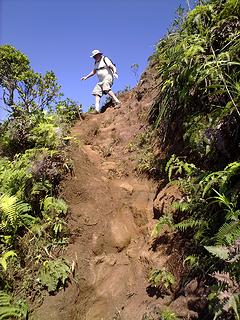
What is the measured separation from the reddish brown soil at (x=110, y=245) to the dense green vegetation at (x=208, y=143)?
42 cm

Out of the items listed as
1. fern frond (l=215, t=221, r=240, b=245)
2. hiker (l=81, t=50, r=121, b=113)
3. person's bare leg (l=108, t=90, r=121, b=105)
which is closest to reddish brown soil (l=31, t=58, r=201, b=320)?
fern frond (l=215, t=221, r=240, b=245)

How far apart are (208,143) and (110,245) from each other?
1994mm

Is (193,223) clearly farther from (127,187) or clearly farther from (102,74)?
(102,74)

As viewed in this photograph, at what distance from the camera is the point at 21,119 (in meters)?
6.88

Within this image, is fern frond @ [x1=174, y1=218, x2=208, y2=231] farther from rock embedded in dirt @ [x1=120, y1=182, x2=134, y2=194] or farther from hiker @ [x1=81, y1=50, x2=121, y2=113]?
hiker @ [x1=81, y1=50, x2=121, y2=113]

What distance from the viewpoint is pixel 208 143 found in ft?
14.8

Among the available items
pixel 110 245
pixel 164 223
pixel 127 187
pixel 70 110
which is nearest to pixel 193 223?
pixel 164 223

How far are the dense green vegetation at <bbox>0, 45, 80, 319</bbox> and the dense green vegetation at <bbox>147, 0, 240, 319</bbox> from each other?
4.94 feet

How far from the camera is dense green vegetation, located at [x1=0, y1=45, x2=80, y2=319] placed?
179 inches

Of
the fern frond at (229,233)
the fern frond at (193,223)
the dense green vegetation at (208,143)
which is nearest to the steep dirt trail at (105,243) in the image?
the dense green vegetation at (208,143)

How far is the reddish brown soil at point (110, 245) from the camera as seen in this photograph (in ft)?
13.9

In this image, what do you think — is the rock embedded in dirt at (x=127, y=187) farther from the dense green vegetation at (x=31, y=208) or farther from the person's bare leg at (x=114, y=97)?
the person's bare leg at (x=114, y=97)

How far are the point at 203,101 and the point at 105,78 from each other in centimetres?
482

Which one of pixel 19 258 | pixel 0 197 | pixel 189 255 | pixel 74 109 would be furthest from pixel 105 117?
pixel 189 255
